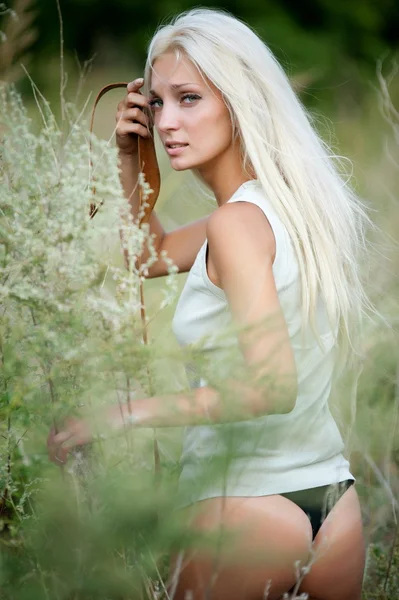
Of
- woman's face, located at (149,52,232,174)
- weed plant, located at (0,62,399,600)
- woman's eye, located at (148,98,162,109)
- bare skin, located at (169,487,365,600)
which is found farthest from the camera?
woman's eye, located at (148,98,162,109)

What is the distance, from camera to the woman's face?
72.7 inches

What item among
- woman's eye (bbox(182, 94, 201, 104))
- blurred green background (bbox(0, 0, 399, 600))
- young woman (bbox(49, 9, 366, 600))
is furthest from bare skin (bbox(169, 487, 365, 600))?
woman's eye (bbox(182, 94, 201, 104))

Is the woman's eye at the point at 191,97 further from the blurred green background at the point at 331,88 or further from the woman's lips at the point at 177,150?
the blurred green background at the point at 331,88

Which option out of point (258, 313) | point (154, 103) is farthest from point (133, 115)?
point (258, 313)

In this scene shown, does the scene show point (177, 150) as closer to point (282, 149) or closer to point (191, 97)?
point (191, 97)

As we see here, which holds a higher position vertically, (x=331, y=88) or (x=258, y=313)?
(x=258, y=313)

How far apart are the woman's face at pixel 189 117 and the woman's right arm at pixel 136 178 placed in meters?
0.13

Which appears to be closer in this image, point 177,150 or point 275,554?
point 275,554

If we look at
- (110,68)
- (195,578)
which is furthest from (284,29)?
(195,578)

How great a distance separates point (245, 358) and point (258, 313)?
0.17 meters

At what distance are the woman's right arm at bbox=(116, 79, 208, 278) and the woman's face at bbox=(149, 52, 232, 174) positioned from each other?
0.13m

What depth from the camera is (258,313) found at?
58.6 inches

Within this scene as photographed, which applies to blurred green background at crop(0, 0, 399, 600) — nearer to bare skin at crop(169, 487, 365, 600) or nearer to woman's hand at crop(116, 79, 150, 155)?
woman's hand at crop(116, 79, 150, 155)

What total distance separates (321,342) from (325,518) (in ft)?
1.08
